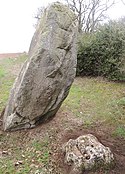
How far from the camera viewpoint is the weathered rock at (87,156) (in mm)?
4281

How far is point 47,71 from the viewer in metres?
5.23

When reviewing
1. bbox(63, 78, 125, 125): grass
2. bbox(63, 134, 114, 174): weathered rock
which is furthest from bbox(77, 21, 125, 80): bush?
bbox(63, 134, 114, 174): weathered rock

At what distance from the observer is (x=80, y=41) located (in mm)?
12375

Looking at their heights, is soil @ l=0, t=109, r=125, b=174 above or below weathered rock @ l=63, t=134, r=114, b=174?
below

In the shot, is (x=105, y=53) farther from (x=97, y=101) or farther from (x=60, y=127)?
(x=60, y=127)

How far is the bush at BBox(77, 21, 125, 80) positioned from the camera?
11211 mm

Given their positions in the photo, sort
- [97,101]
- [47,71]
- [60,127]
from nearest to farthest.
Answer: [47,71] < [60,127] < [97,101]

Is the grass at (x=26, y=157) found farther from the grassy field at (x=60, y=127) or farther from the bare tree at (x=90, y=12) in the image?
the bare tree at (x=90, y=12)

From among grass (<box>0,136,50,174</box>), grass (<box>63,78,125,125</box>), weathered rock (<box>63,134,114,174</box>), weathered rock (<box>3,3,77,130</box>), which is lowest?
grass (<box>63,78,125,125</box>)

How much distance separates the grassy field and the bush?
122 centimetres

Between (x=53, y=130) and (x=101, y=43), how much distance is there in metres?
6.87

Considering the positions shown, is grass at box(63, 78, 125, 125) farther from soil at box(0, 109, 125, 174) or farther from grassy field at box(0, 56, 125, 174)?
→ soil at box(0, 109, 125, 174)

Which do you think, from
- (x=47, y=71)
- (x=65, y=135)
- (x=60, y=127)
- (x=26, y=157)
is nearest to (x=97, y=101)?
(x=60, y=127)

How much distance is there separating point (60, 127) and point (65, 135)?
409 millimetres
